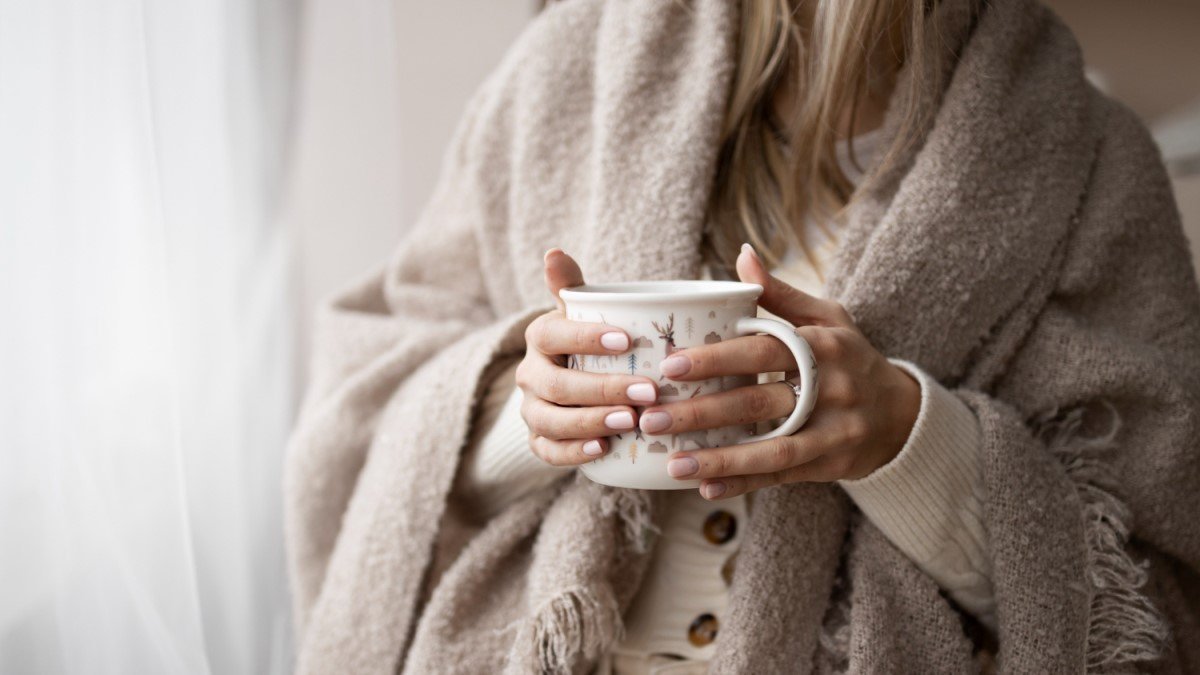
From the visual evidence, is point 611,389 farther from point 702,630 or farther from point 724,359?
point 702,630

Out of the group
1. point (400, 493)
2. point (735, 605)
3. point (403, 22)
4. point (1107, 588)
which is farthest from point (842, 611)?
point (403, 22)

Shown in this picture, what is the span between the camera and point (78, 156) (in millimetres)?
485

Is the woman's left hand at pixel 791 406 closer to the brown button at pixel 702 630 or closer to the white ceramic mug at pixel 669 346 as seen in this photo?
the white ceramic mug at pixel 669 346

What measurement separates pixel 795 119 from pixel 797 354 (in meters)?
0.39

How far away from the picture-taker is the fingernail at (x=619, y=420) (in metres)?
0.46

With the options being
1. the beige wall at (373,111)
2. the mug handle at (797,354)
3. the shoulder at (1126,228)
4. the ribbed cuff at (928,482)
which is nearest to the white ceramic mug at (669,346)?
the mug handle at (797,354)

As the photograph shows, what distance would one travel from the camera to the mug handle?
449 mm

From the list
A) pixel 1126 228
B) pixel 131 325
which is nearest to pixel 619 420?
pixel 131 325

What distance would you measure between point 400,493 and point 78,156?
34cm

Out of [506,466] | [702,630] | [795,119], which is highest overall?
[795,119]

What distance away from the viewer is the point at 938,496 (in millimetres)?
580

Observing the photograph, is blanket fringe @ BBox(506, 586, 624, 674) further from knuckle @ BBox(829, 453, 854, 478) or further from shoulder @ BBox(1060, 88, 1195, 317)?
shoulder @ BBox(1060, 88, 1195, 317)

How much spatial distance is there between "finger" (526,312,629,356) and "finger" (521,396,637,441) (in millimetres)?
34

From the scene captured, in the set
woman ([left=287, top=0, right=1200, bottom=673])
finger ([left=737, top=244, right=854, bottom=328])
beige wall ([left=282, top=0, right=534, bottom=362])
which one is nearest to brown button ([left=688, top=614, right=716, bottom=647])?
woman ([left=287, top=0, right=1200, bottom=673])
